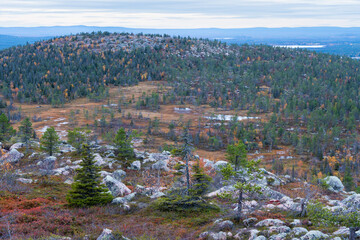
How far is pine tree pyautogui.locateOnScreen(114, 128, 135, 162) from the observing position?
61.6 metres

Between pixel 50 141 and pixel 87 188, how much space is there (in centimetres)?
3046

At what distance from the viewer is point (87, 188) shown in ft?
114

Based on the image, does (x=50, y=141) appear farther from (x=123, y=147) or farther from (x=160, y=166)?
(x=160, y=166)

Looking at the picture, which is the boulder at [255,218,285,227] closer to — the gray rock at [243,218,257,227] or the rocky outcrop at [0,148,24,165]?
the gray rock at [243,218,257,227]

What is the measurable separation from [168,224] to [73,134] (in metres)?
49.5

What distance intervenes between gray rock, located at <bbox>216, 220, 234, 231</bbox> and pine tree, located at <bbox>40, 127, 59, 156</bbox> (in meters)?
43.3

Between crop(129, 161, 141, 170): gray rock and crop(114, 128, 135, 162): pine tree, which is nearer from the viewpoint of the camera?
crop(129, 161, 141, 170): gray rock

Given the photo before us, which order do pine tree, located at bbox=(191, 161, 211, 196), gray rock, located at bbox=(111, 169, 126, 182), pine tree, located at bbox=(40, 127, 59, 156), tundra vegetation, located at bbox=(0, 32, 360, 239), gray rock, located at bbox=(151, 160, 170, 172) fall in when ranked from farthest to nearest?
1. pine tree, located at bbox=(40, 127, 59, 156)
2. gray rock, located at bbox=(151, 160, 170, 172)
3. gray rock, located at bbox=(111, 169, 126, 182)
4. pine tree, located at bbox=(191, 161, 211, 196)
5. tundra vegetation, located at bbox=(0, 32, 360, 239)

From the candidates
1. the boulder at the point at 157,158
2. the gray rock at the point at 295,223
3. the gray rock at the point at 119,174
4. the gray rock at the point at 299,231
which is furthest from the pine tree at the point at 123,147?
the gray rock at the point at 299,231

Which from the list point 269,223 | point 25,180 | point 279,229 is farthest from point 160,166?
point 279,229

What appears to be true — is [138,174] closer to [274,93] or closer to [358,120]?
[358,120]

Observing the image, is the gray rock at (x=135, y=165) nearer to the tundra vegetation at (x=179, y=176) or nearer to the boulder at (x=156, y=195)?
the tundra vegetation at (x=179, y=176)

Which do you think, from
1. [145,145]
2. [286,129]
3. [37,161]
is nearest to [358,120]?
[286,129]

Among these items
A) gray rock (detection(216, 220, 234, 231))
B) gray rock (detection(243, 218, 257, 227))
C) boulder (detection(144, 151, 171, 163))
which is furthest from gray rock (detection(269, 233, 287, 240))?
boulder (detection(144, 151, 171, 163))
